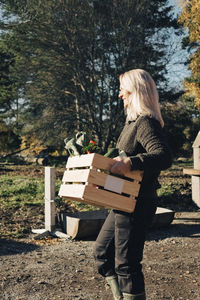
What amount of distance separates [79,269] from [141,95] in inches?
106

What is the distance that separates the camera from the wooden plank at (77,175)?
8.58 ft

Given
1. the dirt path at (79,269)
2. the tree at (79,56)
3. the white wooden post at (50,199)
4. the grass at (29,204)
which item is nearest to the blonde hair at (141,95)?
the dirt path at (79,269)

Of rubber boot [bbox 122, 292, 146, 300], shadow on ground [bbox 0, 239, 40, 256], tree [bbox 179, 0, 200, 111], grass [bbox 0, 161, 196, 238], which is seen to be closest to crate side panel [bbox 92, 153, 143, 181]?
rubber boot [bbox 122, 292, 146, 300]

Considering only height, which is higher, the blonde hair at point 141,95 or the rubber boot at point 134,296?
the blonde hair at point 141,95

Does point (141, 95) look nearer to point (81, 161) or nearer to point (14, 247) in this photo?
point (81, 161)

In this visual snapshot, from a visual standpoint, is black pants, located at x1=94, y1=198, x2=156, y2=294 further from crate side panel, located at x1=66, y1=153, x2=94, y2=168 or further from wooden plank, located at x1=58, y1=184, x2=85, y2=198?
crate side panel, located at x1=66, y1=153, x2=94, y2=168

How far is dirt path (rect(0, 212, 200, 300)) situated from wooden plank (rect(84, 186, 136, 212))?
150 cm

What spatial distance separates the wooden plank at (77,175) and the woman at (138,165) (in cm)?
21

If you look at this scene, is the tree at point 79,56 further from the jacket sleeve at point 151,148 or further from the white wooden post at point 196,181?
the jacket sleeve at point 151,148

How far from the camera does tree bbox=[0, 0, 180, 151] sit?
15663 millimetres

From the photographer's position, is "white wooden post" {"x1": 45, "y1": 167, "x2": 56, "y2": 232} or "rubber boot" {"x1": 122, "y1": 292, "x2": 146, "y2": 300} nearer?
"rubber boot" {"x1": 122, "y1": 292, "x2": 146, "y2": 300}

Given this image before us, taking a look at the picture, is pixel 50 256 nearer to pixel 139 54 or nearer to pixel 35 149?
pixel 139 54

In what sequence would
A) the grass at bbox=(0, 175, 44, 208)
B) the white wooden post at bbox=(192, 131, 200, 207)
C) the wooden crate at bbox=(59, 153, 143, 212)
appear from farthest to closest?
the grass at bbox=(0, 175, 44, 208)
the white wooden post at bbox=(192, 131, 200, 207)
the wooden crate at bbox=(59, 153, 143, 212)

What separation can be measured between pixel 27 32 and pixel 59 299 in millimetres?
15150
